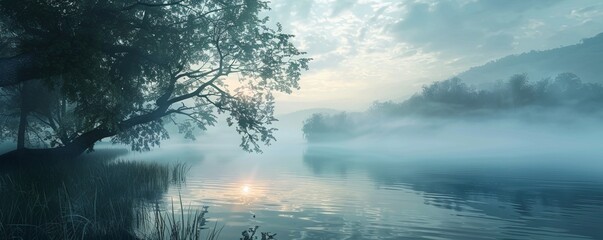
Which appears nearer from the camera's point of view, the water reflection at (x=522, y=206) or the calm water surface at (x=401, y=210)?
the calm water surface at (x=401, y=210)

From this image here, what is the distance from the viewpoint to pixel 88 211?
12227 mm

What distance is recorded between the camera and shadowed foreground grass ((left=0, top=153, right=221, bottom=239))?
32.5ft

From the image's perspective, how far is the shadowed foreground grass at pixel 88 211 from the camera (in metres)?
9.91

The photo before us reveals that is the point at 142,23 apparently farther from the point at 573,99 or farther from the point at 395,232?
the point at 573,99

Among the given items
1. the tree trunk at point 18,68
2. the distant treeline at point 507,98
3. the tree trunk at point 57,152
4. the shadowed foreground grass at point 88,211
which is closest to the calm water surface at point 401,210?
the shadowed foreground grass at point 88,211

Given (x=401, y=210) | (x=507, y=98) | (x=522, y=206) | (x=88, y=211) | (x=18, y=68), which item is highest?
(x=507, y=98)

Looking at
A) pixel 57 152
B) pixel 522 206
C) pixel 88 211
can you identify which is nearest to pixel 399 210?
pixel 522 206

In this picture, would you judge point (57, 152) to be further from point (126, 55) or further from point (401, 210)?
point (401, 210)

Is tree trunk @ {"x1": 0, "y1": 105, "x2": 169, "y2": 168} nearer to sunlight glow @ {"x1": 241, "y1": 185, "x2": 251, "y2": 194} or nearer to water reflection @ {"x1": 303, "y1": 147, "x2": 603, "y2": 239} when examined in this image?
sunlight glow @ {"x1": 241, "y1": 185, "x2": 251, "y2": 194}

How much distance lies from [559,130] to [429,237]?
630ft

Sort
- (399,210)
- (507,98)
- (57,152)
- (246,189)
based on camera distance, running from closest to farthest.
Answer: (399,210) < (57,152) < (246,189) < (507,98)

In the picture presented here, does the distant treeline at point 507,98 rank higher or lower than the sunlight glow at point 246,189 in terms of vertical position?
higher

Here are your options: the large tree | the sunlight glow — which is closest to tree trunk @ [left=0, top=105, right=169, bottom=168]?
the large tree

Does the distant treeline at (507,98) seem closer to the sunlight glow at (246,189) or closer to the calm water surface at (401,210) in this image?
the calm water surface at (401,210)
